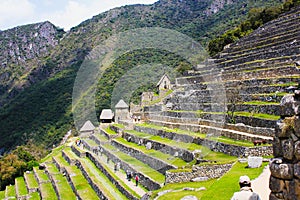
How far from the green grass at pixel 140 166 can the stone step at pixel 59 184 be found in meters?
3.47

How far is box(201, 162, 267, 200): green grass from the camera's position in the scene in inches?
396

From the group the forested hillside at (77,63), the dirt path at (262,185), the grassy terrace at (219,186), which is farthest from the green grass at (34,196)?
the forested hillside at (77,63)

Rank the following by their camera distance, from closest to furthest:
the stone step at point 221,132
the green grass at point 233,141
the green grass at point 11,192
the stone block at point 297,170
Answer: the stone block at point 297,170 → the green grass at point 233,141 → the stone step at point 221,132 → the green grass at point 11,192

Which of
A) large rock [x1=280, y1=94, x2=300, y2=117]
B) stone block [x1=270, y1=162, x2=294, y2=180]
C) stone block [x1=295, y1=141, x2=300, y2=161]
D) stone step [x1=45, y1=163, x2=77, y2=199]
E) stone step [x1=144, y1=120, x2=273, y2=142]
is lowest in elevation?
stone step [x1=45, y1=163, x2=77, y2=199]

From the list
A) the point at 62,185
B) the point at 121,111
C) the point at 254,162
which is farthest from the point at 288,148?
the point at 121,111

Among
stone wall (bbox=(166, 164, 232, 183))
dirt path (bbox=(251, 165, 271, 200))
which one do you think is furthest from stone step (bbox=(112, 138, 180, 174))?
dirt path (bbox=(251, 165, 271, 200))

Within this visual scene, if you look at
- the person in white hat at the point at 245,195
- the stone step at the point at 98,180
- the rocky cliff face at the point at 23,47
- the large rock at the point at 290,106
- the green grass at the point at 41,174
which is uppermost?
the rocky cliff face at the point at 23,47

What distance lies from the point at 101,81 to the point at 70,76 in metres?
24.3

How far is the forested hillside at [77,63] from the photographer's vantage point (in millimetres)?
60969

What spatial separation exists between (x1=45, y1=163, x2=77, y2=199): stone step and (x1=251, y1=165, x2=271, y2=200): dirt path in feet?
44.7

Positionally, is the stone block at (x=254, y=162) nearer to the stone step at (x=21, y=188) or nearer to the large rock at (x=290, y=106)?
the large rock at (x=290, y=106)

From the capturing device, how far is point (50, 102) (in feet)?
243

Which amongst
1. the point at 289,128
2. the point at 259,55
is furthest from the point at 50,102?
the point at 289,128

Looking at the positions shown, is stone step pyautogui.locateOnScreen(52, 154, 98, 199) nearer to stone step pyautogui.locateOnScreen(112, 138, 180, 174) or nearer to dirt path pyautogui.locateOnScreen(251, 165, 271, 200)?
stone step pyautogui.locateOnScreen(112, 138, 180, 174)
